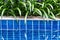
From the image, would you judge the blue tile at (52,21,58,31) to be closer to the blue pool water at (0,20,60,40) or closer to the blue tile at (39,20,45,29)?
the blue pool water at (0,20,60,40)

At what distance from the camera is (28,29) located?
3.16 metres

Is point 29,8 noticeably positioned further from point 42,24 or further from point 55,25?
point 55,25

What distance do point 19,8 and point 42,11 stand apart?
1.27 ft

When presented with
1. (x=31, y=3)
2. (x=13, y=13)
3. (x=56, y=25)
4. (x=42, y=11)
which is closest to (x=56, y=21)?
(x=56, y=25)

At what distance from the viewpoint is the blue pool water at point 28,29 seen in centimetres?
315

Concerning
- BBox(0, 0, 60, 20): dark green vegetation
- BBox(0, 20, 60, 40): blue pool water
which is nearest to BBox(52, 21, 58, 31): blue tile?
BBox(0, 20, 60, 40): blue pool water

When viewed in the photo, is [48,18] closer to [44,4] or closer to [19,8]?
[44,4]

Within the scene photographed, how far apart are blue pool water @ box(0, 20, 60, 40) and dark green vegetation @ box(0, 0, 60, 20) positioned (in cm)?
13

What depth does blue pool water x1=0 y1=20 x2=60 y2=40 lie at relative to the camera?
315 centimetres

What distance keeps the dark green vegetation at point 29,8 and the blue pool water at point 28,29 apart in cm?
13

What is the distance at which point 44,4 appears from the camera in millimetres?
3238

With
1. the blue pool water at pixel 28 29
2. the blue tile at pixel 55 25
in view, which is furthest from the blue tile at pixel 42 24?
the blue tile at pixel 55 25

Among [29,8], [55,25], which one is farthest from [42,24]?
[29,8]

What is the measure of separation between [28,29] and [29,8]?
338 mm
